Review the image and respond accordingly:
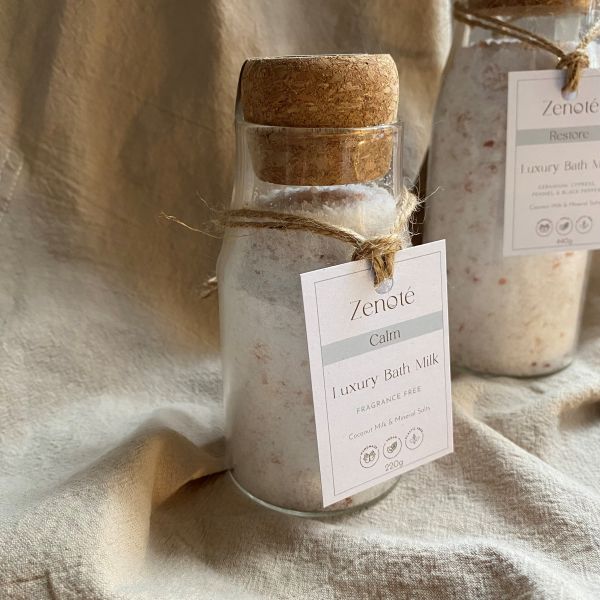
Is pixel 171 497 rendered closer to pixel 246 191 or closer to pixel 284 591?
pixel 284 591

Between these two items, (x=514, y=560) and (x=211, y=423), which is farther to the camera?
(x=211, y=423)

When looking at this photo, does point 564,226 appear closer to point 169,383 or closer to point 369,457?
point 369,457

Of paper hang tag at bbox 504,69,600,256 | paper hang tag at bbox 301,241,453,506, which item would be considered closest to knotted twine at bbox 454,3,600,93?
paper hang tag at bbox 504,69,600,256

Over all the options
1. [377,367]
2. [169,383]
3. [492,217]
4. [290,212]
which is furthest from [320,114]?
[169,383]

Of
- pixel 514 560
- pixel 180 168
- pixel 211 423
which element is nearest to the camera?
pixel 514 560

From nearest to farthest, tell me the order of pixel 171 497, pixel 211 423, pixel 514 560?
pixel 514 560
pixel 171 497
pixel 211 423

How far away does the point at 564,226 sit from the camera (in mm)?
869

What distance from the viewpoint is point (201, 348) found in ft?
3.27

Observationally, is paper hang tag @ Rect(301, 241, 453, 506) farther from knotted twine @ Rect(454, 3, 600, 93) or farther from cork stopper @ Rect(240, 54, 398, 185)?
knotted twine @ Rect(454, 3, 600, 93)

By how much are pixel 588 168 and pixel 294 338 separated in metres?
0.40

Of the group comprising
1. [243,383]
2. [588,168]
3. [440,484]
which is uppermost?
[588,168]

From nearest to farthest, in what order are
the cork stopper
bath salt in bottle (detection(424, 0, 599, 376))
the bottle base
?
the cork stopper < the bottle base < bath salt in bottle (detection(424, 0, 599, 376))

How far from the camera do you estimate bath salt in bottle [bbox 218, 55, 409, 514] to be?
0.62 meters

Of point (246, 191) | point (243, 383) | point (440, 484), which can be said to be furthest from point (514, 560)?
point (246, 191)
